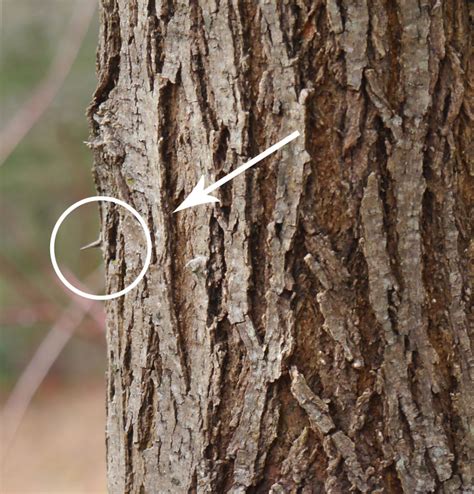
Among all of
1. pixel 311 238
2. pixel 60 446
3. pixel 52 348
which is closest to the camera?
pixel 311 238

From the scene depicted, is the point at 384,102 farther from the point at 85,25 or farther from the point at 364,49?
the point at 85,25

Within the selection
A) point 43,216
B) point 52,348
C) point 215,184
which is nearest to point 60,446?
point 52,348

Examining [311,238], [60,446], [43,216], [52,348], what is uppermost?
[43,216]

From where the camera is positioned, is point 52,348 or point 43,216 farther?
point 43,216

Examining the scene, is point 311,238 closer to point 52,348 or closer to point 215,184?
point 215,184

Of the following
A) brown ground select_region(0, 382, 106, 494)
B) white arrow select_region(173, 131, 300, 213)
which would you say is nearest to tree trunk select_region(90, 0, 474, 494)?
white arrow select_region(173, 131, 300, 213)

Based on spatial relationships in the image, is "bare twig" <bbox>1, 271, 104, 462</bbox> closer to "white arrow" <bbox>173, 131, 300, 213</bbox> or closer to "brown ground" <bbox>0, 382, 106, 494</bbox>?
"brown ground" <bbox>0, 382, 106, 494</bbox>

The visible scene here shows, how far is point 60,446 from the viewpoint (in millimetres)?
6098

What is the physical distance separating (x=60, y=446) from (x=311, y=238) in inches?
214

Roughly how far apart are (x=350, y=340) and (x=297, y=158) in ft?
0.88

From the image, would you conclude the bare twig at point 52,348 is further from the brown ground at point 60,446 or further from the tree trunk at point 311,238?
the tree trunk at point 311,238

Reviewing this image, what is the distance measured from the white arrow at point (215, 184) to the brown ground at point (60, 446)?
4.54 meters

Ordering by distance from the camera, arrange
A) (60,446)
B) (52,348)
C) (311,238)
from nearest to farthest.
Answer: (311,238), (52,348), (60,446)

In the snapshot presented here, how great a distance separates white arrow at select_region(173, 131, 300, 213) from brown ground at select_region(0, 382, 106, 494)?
4.54 meters
